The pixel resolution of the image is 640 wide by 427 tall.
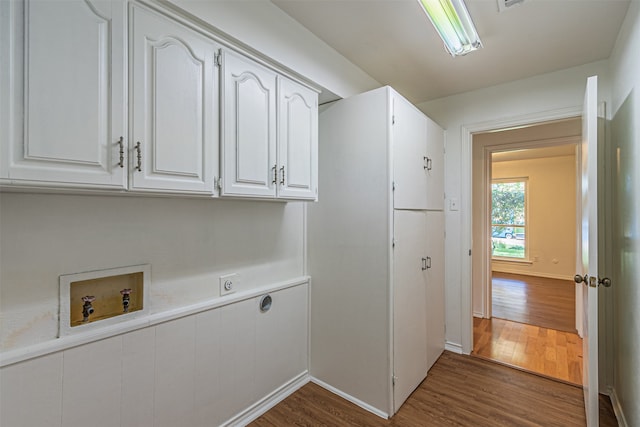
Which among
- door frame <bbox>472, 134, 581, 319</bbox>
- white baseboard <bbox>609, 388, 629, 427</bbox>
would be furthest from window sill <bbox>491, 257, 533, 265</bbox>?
white baseboard <bbox>609, 388, 629, 427</bbox>

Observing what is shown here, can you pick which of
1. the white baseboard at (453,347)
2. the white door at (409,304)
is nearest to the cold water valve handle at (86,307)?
the white door at (409,304)

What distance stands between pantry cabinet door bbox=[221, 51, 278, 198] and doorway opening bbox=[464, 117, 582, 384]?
218 centimetres

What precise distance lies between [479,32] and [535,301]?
413cm

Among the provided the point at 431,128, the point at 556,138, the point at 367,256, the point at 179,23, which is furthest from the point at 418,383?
the point at 556,138

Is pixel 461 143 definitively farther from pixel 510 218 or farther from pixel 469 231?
pixel 510 218

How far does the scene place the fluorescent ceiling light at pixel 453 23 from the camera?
1.50 meters

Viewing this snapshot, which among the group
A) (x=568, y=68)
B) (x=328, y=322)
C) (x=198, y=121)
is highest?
(x=568, y=68)

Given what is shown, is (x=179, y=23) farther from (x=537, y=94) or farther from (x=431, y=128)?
(x=537, y=94)

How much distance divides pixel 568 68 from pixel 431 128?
3.68ft

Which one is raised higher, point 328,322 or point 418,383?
point 328,322

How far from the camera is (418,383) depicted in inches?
87.9

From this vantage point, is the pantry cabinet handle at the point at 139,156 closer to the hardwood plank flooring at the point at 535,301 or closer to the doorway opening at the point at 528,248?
the doorway opening at the point at 528,248

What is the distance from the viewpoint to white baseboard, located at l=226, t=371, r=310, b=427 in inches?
70.4

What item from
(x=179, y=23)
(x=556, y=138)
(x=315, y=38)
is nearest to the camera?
(x=179, y=23)
